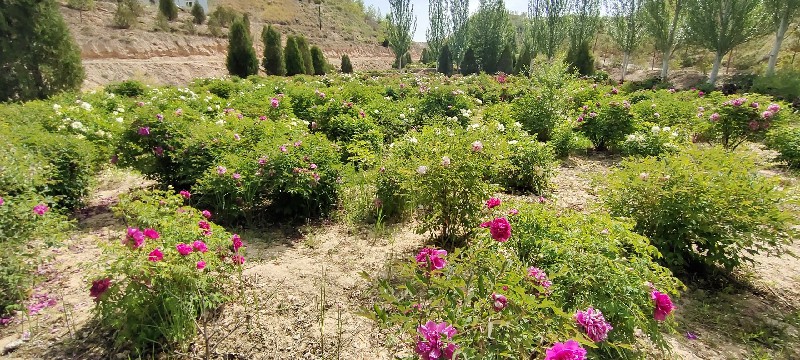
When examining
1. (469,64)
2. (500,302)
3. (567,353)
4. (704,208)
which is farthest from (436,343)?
(469,64)

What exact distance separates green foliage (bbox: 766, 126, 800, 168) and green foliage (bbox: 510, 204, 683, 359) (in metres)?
5.16

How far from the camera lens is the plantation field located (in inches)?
66.9

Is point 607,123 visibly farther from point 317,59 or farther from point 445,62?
point 445,62

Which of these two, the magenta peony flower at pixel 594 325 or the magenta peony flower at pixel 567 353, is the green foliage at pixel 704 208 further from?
the magenta peony flower at pixel 567 353

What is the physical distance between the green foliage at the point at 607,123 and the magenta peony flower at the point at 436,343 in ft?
18.9

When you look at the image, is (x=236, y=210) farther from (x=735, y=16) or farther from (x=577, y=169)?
(x=735, y=16)

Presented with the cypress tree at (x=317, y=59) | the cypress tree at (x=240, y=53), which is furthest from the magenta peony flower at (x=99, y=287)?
the cypress tree at (x=317, y=59)

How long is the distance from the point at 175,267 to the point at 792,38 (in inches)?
1247

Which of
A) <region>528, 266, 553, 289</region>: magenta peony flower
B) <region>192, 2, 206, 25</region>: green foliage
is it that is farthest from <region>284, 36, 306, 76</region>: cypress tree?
<region>528, 266, 553, 289</region>: magenta peony flower

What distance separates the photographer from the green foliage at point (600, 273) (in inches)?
69.0

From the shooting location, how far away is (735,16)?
15375 millimetres

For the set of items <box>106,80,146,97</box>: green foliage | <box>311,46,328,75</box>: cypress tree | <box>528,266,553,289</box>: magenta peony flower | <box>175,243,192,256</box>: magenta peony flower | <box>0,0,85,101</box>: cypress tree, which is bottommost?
<box>528,266,553,289</box>: magenta peony flower

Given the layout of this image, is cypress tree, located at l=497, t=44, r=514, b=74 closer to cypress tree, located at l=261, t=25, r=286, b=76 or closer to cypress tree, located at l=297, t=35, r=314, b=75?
cypress tree, located at l=297, t=35, r=314, b=75

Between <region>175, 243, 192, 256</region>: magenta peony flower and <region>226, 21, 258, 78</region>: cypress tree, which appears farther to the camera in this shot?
<region>226, 21, 258, 78</region>: cypress tree
